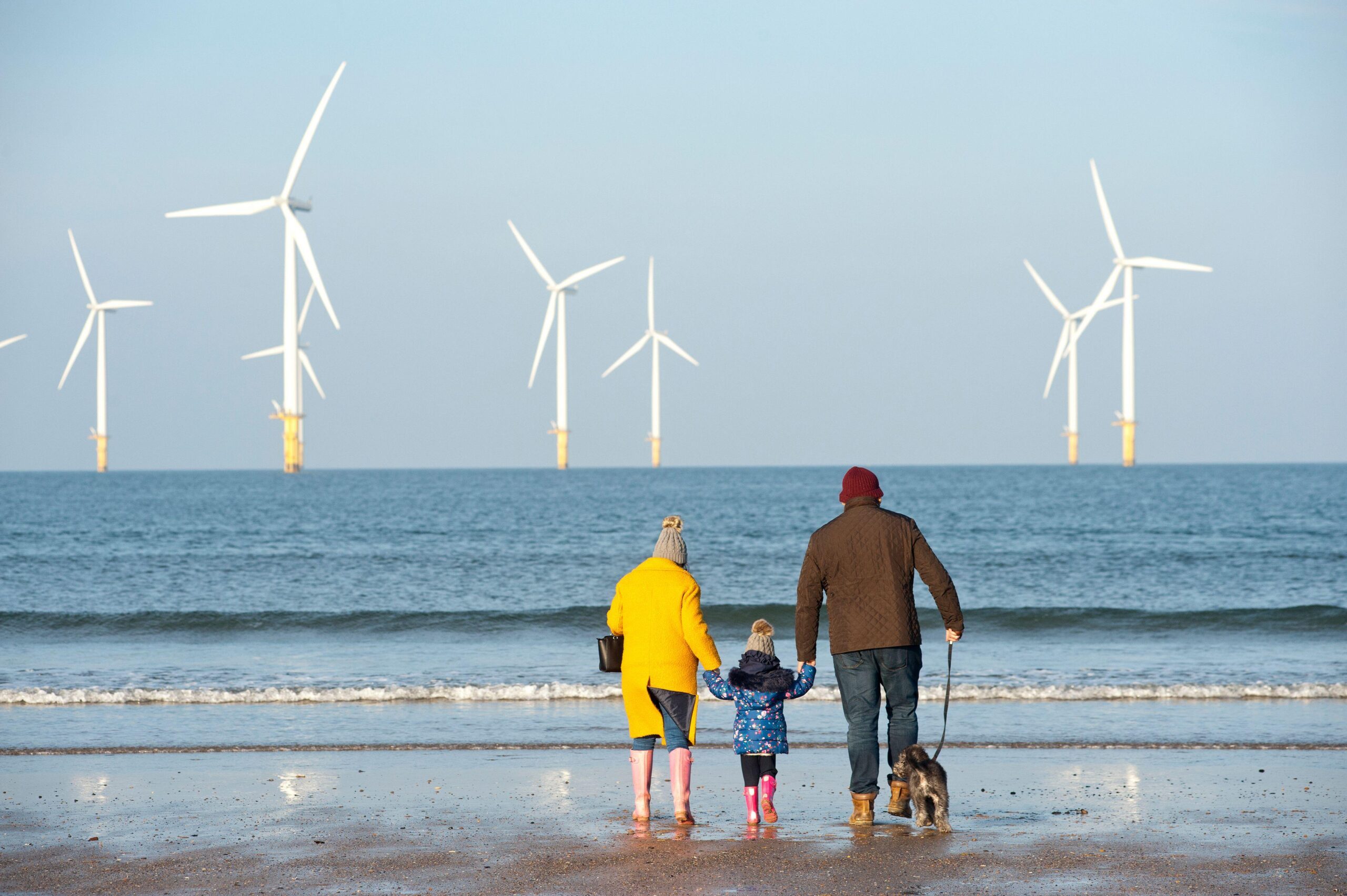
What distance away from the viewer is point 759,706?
7.35 meters

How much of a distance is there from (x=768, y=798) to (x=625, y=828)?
2.75ft

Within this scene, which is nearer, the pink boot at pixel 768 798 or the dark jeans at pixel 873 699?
the dark jeans at pixel 873 699

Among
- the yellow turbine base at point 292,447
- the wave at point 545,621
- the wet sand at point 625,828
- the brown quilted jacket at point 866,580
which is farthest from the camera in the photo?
the yellow turbine base at point 292,447

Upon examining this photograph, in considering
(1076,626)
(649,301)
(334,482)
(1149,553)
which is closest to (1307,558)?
(1149,553)

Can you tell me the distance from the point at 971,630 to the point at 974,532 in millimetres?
30382

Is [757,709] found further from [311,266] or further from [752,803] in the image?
[311,266]

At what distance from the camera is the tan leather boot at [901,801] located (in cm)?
721

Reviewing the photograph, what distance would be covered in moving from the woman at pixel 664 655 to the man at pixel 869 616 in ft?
2.02

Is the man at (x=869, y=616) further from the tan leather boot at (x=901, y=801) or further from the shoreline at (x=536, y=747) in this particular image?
the shoreline at (x=536, y=747)

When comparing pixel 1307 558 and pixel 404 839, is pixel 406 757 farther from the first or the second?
pixel 1307 558

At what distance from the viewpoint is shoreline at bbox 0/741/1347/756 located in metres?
10.2

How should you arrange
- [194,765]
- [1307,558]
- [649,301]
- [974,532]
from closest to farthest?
[194,765], [1307,558], [974,532], [649,301]

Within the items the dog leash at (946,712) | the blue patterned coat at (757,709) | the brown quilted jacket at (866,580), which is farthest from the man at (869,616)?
the blue patterned coat at (757,709)

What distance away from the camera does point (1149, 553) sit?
1585 inches
